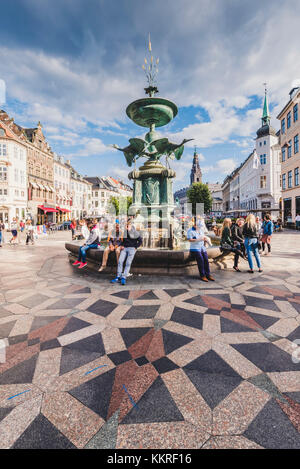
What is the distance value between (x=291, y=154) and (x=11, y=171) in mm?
41611

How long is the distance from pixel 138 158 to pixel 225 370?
32.8 ft

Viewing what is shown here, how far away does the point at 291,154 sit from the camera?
101 ft

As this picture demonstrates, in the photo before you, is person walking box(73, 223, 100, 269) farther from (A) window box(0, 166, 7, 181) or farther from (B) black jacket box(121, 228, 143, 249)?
(A) window box(0, 166, 7, 181)

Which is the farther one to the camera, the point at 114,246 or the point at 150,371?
the point at 114,246

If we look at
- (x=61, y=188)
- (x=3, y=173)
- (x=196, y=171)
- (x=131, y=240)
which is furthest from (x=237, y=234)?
(x=196, y=171)

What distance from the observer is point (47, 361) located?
249 centimetres

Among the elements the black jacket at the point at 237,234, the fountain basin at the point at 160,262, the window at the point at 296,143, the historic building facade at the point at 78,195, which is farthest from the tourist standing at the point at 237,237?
the historic building facade at the point at 78,195

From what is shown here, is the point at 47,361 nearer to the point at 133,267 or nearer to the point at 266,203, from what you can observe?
the point at 133,267

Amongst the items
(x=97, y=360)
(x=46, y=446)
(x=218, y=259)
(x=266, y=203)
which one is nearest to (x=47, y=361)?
(x=97, y=360)

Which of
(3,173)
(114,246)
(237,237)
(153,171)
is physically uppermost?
(3,173)

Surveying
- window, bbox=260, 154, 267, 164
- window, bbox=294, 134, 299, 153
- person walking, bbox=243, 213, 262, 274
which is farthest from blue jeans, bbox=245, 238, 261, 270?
window, bbox=260, 154, 267, 164

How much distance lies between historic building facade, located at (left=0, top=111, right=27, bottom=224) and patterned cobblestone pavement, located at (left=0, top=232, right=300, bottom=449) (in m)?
36.1

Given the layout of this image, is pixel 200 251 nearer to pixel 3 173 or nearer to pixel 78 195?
pixel 3 173

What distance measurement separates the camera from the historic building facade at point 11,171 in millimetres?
34250
